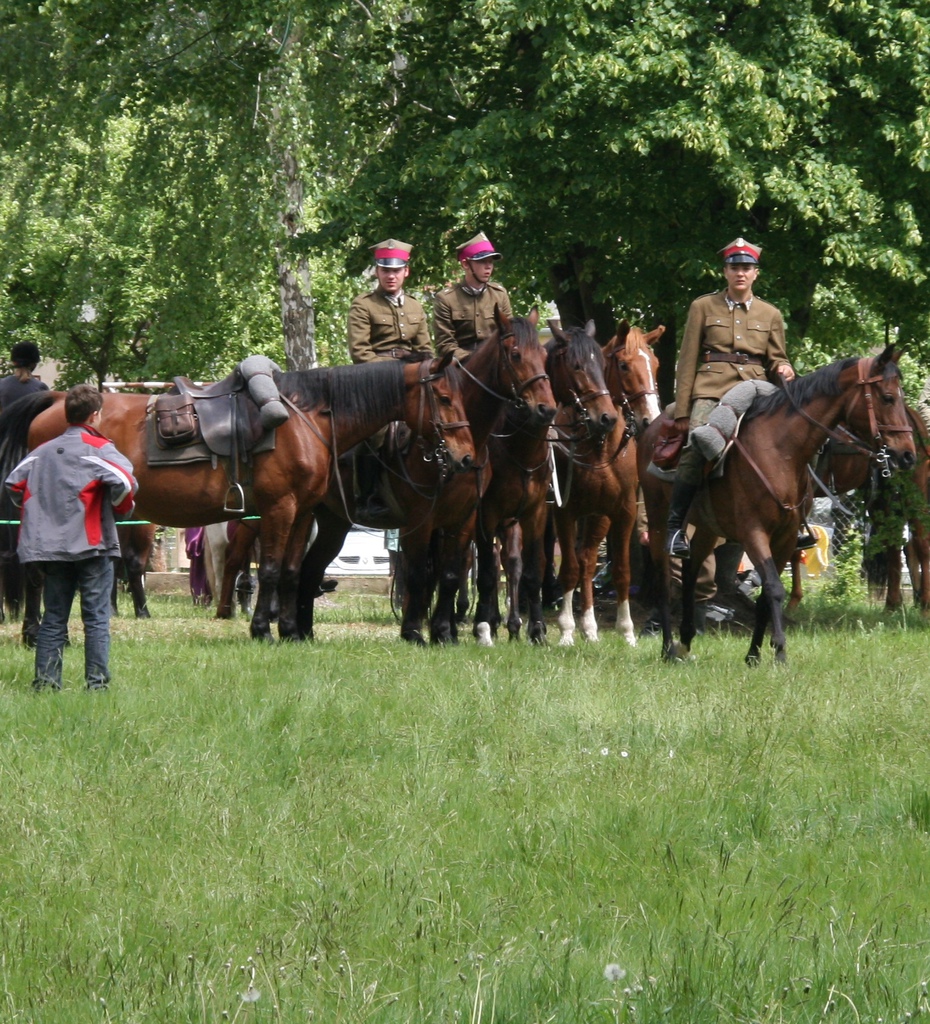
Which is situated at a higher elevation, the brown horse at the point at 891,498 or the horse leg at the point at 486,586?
the brown horse at the point at 891,498

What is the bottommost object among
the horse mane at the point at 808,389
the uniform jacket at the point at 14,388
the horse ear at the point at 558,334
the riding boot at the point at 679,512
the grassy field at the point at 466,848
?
the grassy field at the point at 466,848

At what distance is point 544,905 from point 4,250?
2420cm

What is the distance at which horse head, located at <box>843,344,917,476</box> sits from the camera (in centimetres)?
1129

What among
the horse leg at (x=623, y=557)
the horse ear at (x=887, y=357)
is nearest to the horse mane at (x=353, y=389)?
the horse leg at (x=623, y=557)

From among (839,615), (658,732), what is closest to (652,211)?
(839,615)

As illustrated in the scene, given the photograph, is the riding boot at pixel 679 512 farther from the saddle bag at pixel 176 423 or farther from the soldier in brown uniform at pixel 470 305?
the saddle bag at pixel 176 423

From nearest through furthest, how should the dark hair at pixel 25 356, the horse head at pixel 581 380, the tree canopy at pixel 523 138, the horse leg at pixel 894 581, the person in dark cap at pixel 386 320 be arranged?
1. the horse head at pixel 581 380
2. the person in dark cap at pixel 386 320
3. the dark hair at pixel 25 356
4. the tree canopy at pixel 523 138
5. the horse leg at pixel 894 581

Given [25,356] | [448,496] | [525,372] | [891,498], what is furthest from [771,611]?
[25,356]

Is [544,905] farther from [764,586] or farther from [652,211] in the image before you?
[652,211]

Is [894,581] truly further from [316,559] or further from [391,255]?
[391,255]

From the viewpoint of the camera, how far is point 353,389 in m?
13.2

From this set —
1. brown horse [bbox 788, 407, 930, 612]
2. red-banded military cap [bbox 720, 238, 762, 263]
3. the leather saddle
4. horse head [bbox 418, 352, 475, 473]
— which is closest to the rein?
red-banded military cap [bbox 720, 238, 762, 263]

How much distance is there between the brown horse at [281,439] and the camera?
43.0ft

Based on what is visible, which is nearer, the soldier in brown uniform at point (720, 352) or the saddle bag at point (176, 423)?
the soldier in brown uniform at point (720, 352)
